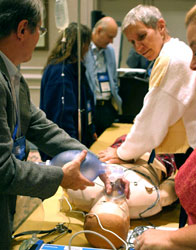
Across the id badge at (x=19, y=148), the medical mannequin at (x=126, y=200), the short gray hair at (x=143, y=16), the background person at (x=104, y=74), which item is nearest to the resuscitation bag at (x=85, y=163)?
the medical mannequin at (x=126, y=200)

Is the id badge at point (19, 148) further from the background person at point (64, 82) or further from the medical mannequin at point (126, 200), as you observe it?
the background person at point (64, 82)

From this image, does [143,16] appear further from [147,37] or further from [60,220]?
[60,220]

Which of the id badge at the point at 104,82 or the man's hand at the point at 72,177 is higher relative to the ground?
the man's hand at the point at 72,177

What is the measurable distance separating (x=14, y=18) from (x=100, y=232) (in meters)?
0.78

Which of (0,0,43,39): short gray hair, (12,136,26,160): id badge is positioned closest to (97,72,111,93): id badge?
(12,136,26,160): id badge

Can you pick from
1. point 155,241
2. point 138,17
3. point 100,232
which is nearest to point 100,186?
point 100,232

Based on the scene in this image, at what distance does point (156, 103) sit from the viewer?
1378mm

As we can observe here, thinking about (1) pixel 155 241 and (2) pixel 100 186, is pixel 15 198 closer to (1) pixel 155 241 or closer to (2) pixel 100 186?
(2) pixel 100 186

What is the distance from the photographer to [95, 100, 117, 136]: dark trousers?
10.1 feet

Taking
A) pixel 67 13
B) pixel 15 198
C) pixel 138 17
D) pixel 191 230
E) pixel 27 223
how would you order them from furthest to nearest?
pixel 67 13
pixel 138 17
pixel 27 223
pixel 15 198
pixel 191 230

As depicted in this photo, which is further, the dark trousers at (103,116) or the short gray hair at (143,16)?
the dark trousers at (103,116)

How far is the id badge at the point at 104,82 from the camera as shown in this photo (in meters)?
3.02

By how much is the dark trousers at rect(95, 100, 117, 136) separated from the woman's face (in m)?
1.63

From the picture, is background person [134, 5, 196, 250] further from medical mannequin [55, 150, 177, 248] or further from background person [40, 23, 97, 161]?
background person [40, 23, 97, 161]
